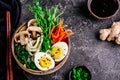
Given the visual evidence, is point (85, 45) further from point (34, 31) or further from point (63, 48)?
point (34, 31)

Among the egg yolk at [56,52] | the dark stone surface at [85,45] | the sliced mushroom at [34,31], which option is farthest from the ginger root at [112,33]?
the sliced mushroom at [34,31]

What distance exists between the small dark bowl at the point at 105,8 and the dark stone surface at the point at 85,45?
0.29 feet

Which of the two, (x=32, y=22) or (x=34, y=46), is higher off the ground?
(x=32, y=22)

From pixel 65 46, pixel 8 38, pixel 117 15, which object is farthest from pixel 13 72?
pixel 117 15

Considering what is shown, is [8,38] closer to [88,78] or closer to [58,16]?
[58,16]

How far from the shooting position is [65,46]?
2791mm

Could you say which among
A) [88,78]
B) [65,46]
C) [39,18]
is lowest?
[88,78]

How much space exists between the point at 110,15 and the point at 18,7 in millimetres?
672

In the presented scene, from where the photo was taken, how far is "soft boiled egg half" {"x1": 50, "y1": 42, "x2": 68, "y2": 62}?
276cm

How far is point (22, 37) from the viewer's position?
2.77 meters

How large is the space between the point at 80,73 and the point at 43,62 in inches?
11.7

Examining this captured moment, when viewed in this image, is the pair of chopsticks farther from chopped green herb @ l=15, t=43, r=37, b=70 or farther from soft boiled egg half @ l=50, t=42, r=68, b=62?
soft boiled egg half @ l=50, t=42, r=68, b=62

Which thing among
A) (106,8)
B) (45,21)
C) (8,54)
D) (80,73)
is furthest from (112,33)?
(8,54)

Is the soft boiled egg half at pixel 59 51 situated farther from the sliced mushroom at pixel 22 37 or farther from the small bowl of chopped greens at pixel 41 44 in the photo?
the sliced mushroom at pixel 22 37
